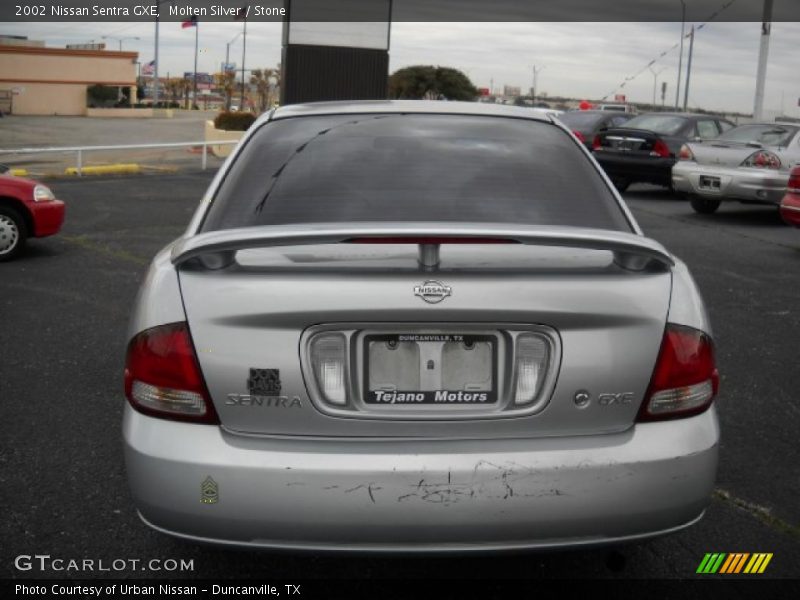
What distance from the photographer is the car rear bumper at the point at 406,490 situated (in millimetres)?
2498

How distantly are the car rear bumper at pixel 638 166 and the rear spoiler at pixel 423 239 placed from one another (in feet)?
50.4

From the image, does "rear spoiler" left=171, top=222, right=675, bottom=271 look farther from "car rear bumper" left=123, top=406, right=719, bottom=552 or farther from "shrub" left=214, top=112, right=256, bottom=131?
"shrub" left=214, top=112, right=256, bottom=131

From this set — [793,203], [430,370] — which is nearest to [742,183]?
[793,203]

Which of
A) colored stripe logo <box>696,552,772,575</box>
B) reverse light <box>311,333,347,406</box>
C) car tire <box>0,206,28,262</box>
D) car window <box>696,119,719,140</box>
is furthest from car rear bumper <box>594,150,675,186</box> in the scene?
reverse light <box>311,333,347,406</box>

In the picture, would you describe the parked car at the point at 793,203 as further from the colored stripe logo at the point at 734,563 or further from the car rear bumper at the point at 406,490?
the car rear bumper at the point at 406,490

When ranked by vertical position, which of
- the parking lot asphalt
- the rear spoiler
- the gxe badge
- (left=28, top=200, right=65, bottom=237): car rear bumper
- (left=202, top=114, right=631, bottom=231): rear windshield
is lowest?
the parking lot asphalt

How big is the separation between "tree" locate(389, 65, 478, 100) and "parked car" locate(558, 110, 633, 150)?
1597 centimetres

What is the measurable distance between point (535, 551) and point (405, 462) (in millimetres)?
430

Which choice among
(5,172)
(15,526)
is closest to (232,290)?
(15,526)

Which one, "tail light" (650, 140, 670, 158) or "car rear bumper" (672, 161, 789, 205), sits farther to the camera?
"tail light" (650, 140, 670, 158)

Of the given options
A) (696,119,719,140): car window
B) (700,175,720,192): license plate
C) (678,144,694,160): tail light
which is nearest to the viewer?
(700,175,720,192): license plate

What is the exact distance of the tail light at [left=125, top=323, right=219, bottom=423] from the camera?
262 centimetres

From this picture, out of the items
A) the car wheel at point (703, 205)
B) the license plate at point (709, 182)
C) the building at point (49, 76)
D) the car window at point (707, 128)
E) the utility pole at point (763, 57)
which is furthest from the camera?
the building at point (49, 76)

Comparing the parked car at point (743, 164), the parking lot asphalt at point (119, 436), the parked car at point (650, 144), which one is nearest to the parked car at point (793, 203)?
the parking lot asphalt at point (119, 436)
